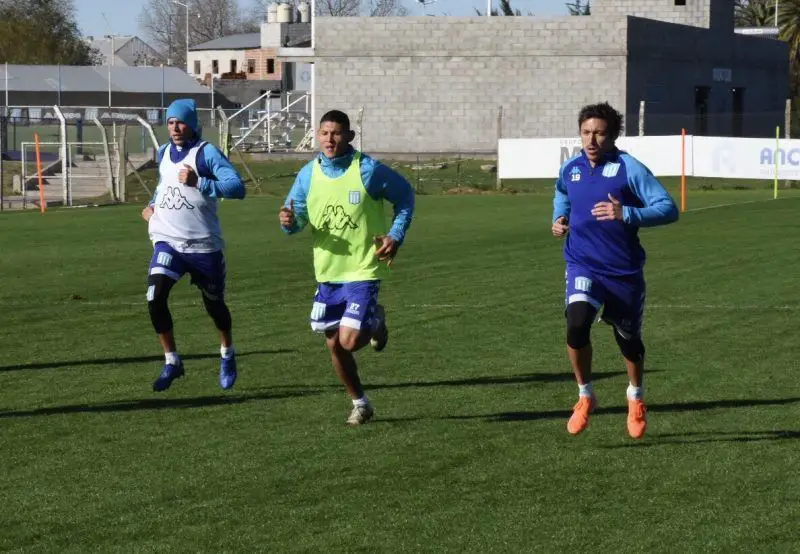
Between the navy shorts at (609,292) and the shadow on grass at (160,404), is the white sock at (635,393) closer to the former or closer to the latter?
the navy shorts at (609,292)

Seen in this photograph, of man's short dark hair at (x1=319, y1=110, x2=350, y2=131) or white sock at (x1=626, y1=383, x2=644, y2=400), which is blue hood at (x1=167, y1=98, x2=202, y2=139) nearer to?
man's short dark hair at (x1=319, y1=110, x2=350, y2=131)

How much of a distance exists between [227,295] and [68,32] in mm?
94442

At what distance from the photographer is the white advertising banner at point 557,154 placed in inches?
1544

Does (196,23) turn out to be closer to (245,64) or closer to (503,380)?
(245,64)

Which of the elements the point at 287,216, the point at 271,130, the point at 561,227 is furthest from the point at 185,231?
the point at 271,130

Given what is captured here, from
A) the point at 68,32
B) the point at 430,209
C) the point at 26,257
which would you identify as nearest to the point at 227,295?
the point at 26,257

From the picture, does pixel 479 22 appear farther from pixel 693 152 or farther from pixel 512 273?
pixel 512 273

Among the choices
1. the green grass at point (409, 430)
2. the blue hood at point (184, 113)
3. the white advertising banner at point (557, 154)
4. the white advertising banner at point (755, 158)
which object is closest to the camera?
the green grass at point (409, 430)

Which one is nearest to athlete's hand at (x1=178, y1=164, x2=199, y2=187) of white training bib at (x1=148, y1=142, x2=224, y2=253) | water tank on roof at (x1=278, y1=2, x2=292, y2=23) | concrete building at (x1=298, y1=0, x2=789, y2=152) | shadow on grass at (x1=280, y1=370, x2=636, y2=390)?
white training bib at (x1=148, y1=142, x2=224, y2=253)

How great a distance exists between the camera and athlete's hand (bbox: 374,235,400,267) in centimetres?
895

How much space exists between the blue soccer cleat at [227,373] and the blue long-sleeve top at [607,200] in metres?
3.03

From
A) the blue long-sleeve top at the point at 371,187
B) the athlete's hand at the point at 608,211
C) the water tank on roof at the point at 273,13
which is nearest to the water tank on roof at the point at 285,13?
the water tank on roof at the point at 273,13

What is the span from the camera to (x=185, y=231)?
10688 millimetres

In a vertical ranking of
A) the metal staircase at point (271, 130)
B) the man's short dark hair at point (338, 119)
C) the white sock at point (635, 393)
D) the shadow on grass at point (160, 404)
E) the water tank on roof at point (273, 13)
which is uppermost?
the water tank on roof at point (273, 13)
